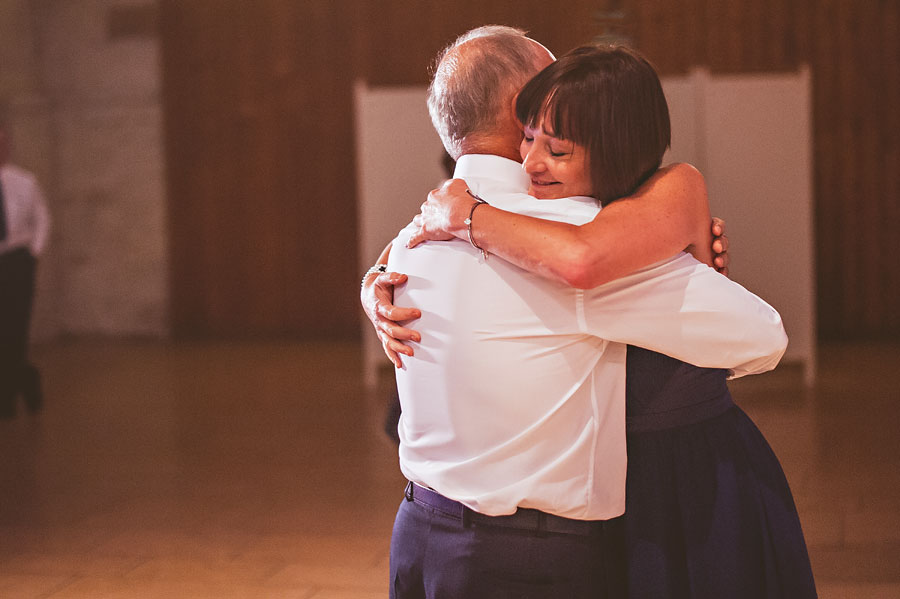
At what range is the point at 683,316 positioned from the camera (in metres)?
1.39

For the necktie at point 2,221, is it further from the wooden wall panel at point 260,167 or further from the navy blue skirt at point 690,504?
the navy blue skirt at point 690,504

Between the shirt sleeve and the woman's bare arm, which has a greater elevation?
the woman's bare arm

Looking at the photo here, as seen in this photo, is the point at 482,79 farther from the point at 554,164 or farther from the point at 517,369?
the point at 517,369

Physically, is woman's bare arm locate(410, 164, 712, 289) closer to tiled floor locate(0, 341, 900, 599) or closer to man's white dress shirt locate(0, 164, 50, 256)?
tiled floor locate(0, 341, 900, 599)

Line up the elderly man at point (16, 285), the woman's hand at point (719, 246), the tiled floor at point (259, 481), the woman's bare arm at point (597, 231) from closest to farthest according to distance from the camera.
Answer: the woman's bare arm at point (597, 231)
the woman's hand at point (719, 246)
the tiled floor at point (259, 481)
the elderly man at point (16, 285)

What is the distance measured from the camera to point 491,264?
1.45 meters

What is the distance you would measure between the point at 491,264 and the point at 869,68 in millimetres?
8762

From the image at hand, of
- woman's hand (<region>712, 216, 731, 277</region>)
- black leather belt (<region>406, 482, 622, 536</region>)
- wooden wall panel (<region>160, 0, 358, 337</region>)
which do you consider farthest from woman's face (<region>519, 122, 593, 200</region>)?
wooden wall panel (<region>160, 0, 358, 337</region>)

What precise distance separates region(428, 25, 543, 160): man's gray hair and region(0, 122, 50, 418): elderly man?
599cm

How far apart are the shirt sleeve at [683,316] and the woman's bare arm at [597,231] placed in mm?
33

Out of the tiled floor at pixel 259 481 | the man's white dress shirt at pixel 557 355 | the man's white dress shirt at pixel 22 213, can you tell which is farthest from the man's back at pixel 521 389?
the man's white dress shirt at pixel 22 213

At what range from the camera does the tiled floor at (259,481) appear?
363 cm

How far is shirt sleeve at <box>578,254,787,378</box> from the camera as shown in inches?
54.8

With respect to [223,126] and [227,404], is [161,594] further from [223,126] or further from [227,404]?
[223,126]
